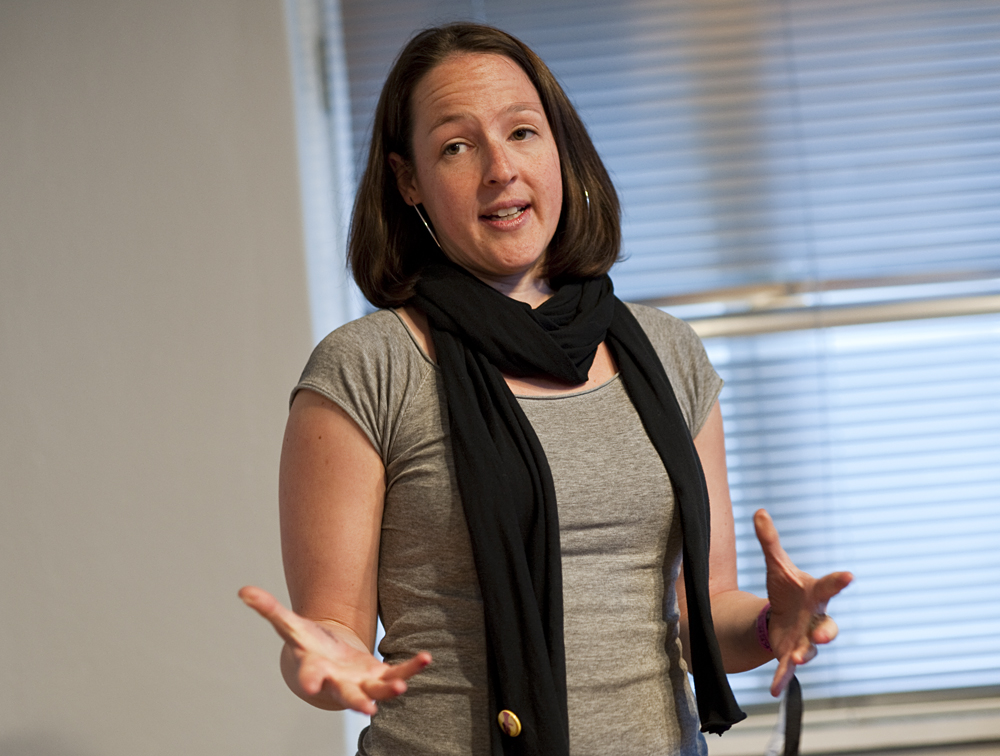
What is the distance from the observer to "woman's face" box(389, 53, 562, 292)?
1208 millimetres

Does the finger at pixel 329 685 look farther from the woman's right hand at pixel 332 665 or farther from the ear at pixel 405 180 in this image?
the ear at pixel 405 180

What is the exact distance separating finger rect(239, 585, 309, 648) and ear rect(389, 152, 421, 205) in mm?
674

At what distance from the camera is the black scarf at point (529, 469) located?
1061mm

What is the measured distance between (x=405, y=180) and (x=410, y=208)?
0.05 metres

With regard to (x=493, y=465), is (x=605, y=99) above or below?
above

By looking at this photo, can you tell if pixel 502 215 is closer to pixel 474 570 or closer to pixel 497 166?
pixel 497 166

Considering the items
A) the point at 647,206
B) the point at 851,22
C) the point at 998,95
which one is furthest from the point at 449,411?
the point at 998,95

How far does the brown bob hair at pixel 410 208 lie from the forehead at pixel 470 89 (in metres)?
0.02

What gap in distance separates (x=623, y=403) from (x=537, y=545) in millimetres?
265

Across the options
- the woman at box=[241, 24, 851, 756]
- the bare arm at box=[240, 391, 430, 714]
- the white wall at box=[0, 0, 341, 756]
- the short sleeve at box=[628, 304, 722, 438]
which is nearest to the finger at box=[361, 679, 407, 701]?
the woman at box=[241, 24, 851, 756]

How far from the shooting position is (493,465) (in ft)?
3.61

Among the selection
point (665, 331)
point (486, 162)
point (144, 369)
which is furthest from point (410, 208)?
point (144, 369)

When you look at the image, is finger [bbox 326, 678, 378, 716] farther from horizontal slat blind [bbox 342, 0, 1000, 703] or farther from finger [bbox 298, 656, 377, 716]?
horizontal slat blind [bbox 342, 0, 1000, 703]

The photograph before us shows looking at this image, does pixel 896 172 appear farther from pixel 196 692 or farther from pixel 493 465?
pixel 196 692
